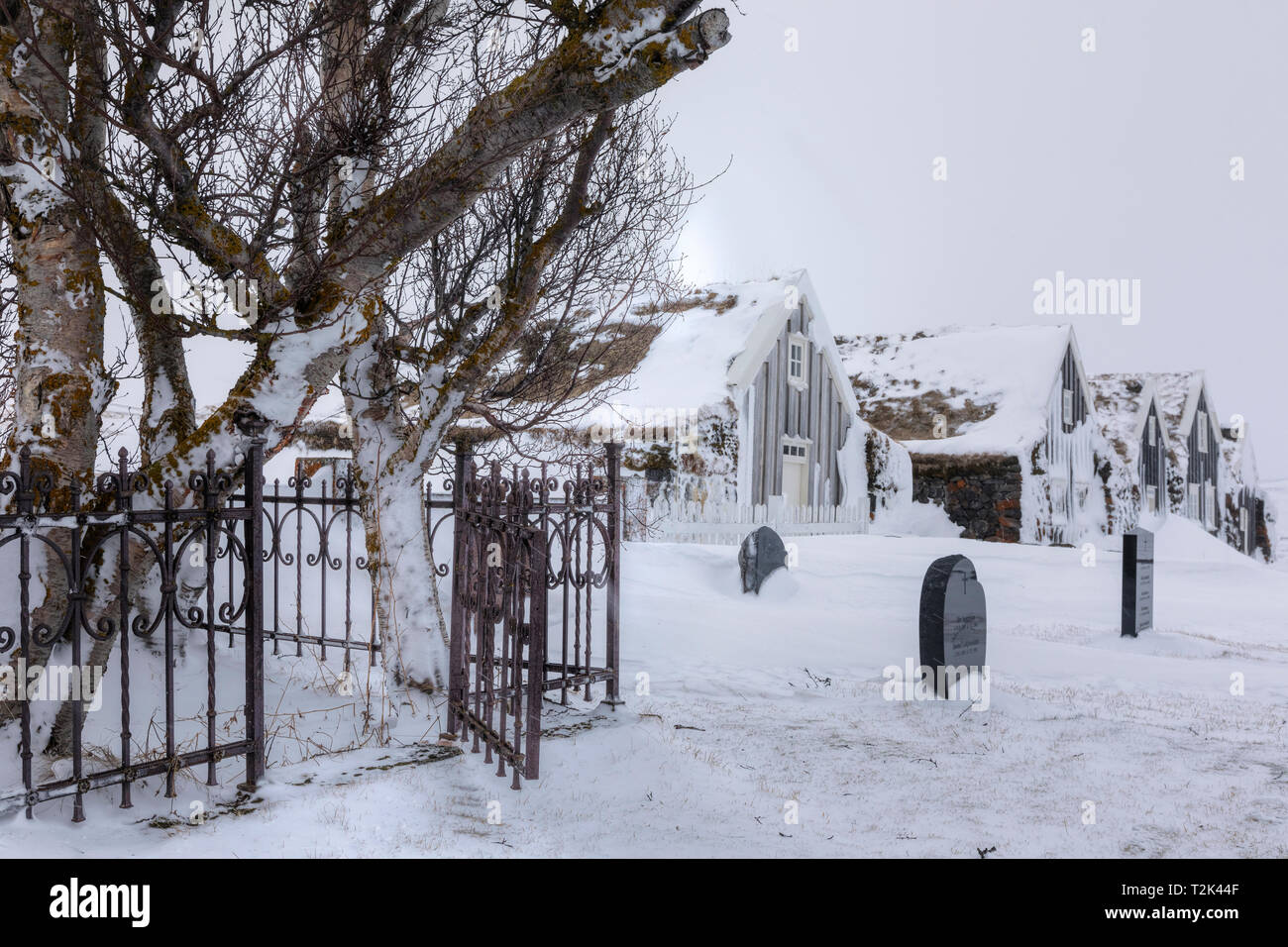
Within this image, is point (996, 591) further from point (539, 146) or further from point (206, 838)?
point (206, 838)

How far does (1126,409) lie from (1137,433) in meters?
1.30

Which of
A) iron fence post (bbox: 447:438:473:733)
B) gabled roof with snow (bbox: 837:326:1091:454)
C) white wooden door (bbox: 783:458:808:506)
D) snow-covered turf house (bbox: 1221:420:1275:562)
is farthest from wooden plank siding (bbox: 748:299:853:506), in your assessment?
snow-covered turf house (bbox: 1221:420:1275:562)

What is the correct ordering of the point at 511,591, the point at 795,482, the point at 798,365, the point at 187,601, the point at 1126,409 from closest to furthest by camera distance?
1. the point at 511,591
2. the point at 187,601
3. the point at 798,365
4. the point at 795,482
5. the point at 1126,409

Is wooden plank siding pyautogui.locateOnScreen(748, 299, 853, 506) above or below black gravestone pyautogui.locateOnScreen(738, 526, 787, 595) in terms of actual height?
above

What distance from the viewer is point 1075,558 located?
56.1 feet

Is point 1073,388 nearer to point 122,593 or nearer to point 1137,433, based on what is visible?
point 1137,433

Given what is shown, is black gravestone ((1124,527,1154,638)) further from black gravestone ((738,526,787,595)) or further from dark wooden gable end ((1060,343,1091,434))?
dark wooden gable end ((1060,343,1091,434))

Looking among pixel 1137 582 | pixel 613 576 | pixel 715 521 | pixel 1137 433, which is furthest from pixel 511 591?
pixel 1137 433

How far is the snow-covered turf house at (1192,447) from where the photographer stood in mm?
31703

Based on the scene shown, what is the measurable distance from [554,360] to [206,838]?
236 inches

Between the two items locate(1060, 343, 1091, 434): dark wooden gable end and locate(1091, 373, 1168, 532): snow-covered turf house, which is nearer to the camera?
locate(1060, 343, 1091, 434): dark wooden gable end

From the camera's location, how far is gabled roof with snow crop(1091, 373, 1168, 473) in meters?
28.1

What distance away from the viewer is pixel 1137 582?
11352 millimetres

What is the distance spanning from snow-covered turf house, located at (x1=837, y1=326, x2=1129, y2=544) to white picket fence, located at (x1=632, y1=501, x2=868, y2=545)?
17.5 ft
